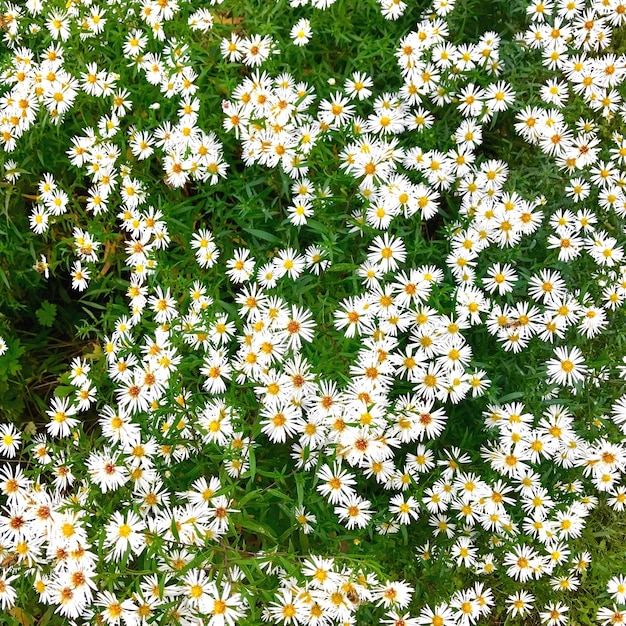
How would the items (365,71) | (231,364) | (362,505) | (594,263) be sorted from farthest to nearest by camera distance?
(365,71) → (594,263) → (231,364) → (362,505)

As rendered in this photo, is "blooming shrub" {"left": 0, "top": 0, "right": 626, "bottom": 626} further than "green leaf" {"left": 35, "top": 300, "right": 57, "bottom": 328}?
No

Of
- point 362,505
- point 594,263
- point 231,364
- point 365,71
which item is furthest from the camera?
point 365,71

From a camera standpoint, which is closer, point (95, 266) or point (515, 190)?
point (515, 190)

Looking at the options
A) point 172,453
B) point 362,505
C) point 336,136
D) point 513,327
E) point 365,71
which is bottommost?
point 172,453

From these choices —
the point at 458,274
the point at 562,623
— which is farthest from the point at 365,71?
the point at 562,623

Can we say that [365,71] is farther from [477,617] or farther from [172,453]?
[477,617]

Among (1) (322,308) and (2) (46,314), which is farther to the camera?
(2) (46,314)

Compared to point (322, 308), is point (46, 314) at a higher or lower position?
lower

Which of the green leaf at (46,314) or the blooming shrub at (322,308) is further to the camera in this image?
the green leaf at (46,314)
